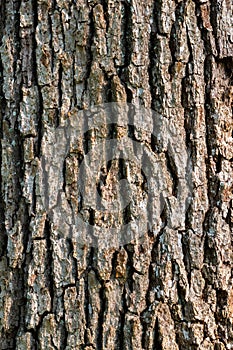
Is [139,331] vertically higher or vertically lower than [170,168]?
lower

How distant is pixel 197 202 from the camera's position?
1.76m

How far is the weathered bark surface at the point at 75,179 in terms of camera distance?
5.57 feet

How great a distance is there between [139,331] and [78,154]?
567 mm

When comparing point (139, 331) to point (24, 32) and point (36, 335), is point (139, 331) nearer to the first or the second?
point (36, 335)

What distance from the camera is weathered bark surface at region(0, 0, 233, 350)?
1.70 m

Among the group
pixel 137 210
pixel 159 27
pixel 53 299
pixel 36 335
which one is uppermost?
pixel 159 27

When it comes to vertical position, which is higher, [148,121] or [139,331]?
[148,121]

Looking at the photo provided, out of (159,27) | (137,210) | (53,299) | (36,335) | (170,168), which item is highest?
(159,27)

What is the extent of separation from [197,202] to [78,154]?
0.40m

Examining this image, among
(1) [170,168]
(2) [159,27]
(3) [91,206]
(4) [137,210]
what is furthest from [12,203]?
(2) [159,27]

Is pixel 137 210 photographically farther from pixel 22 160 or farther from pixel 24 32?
pixel 24 32

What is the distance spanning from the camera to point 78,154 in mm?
1715

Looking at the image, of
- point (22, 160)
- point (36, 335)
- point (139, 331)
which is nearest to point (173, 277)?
point (139, 331)

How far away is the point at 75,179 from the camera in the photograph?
171cm
